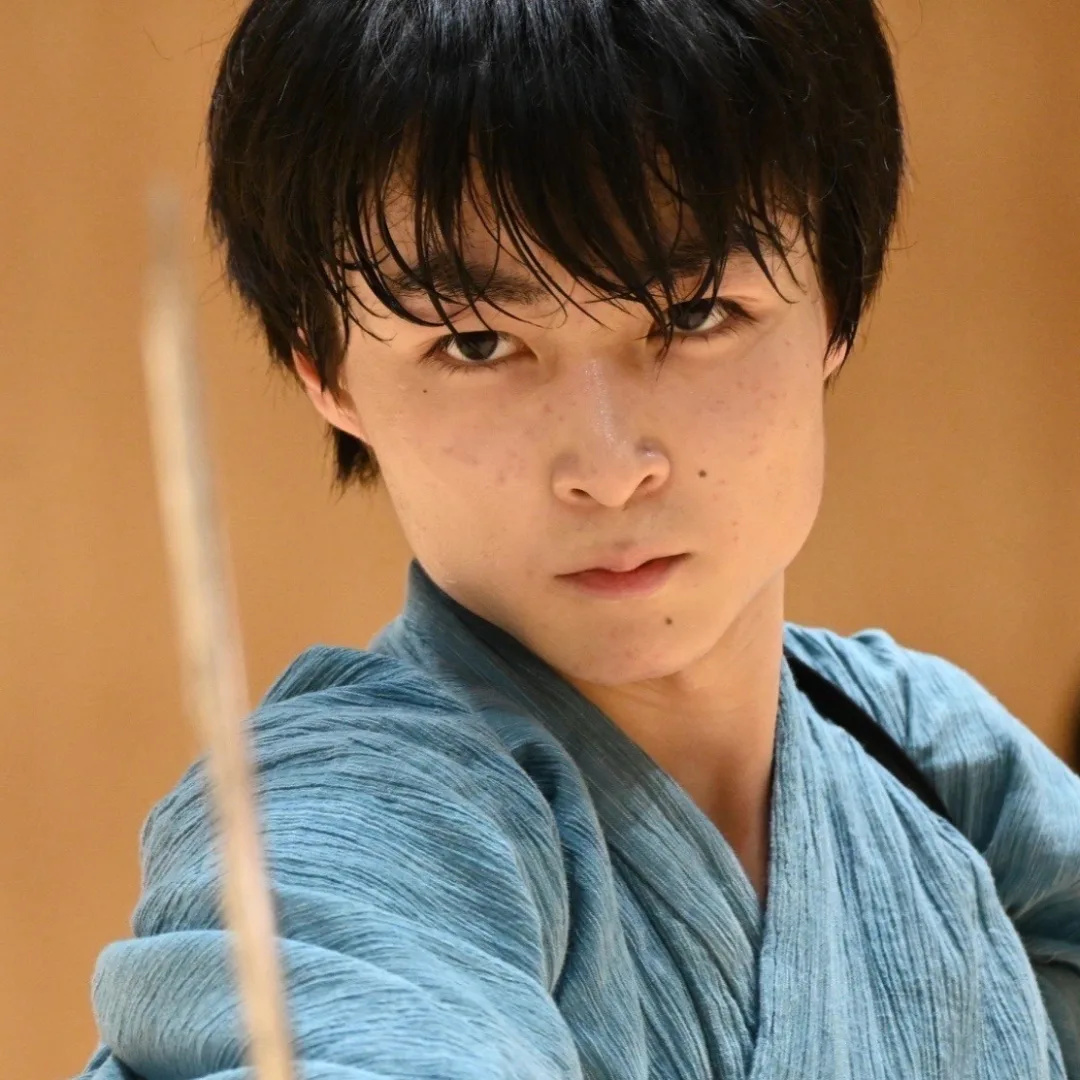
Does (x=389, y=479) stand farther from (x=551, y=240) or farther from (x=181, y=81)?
(x=181, y=81)

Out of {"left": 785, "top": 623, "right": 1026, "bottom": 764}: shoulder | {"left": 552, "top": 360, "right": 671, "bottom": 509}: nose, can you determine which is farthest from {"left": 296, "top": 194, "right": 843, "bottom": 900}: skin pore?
{"left": 785, "top": 623, "right": 1026, "bottom": 764}: shoulder

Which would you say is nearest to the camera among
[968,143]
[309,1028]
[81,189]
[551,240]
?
[309,1028]

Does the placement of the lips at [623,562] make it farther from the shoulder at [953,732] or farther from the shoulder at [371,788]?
the shoulder at [953,732]

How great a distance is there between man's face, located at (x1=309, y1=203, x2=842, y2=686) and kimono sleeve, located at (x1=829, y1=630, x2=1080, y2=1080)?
25 centimetres

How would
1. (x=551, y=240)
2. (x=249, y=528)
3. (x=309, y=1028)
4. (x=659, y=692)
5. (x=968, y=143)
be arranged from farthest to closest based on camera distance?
(x=968, y=143), (x=249, y=528), (x=659, y=692), (x=551, y=240), (x=309, y=1028)

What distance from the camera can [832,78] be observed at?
533 millimetres

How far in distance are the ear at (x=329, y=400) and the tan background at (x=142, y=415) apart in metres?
0.35

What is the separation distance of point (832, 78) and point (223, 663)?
46 centimetres

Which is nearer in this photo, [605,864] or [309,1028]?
[309,1028]

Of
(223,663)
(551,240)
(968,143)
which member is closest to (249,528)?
(551,240)

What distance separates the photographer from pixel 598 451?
1.60ft

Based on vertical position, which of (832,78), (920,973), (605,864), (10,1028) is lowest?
(10,1028)

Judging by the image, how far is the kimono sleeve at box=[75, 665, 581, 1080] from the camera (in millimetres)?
337

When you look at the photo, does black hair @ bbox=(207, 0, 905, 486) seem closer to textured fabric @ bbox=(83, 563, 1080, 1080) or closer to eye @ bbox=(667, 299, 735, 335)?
eye @ bbox=(667, 299, 735, 335)
